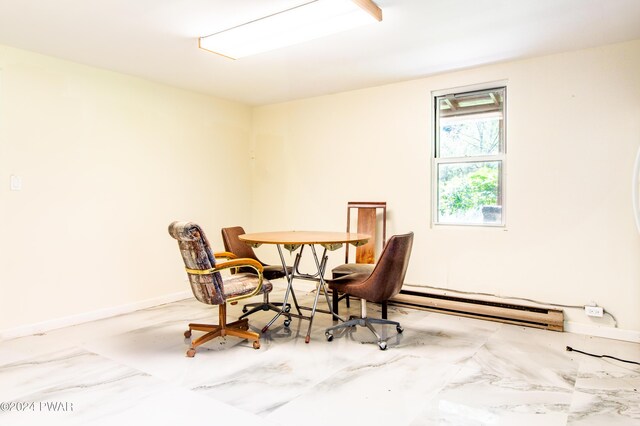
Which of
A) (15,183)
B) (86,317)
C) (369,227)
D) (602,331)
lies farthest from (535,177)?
(15,183)

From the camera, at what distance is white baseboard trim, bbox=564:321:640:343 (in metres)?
3.27

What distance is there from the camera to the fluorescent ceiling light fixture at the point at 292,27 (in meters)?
2.60

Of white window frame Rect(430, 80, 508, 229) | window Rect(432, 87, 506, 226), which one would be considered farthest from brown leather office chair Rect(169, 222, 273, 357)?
window Rect(432, 87, 506, 226)

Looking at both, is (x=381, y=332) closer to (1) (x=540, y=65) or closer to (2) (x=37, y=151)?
(1) (x=540, y=65)

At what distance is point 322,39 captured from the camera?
3188mm

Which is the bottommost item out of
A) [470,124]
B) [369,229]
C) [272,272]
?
[272,272]

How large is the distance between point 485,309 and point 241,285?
2.27 m

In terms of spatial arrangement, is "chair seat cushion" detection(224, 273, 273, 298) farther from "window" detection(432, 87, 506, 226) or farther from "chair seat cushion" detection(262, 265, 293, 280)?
"window" detection(432, 87, 506, 226)

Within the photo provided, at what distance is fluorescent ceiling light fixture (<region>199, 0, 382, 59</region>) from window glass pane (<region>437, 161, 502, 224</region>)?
1.99 meters

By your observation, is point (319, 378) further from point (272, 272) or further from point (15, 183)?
point (15, 183)

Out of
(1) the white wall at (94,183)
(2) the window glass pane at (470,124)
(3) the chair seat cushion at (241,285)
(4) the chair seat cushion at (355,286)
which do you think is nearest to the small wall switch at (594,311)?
(2) the window glass pane at (470,124)

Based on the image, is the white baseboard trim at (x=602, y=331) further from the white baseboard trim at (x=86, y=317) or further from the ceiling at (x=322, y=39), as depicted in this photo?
the white baseboard trim at (x=86, y=317)

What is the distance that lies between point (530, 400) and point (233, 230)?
276cm

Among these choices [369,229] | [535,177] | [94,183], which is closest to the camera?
[535,177]
